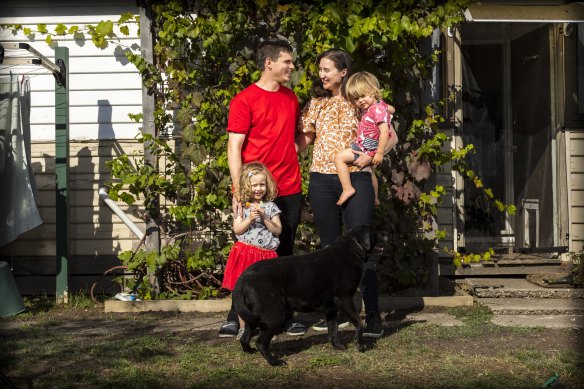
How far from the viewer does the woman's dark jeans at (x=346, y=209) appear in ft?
18.9

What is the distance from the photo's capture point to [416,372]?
494cm

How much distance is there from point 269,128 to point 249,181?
42 cm

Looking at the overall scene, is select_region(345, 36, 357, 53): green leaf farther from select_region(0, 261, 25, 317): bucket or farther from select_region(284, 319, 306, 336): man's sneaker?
select_region(0, 261, 25, 317): bucket

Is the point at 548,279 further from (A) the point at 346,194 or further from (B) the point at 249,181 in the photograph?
(B) the point at 249,181

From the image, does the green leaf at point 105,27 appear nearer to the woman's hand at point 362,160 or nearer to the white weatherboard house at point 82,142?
the white weatherboard house at point 82,142

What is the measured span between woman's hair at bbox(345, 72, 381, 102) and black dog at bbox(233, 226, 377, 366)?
0.89 m

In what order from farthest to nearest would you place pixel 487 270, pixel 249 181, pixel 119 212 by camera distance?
pixel 487 270
pixel 119 212
pixel 249 181

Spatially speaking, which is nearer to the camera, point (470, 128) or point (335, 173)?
point (335, 173)

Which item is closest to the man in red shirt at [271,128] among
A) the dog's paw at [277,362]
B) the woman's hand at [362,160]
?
the woman's hand at [362,160]

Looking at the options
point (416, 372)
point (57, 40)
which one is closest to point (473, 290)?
point (416, 372)

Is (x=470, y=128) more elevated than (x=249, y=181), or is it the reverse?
(x=470, y=128)

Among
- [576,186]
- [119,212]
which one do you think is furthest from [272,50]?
[576,186]

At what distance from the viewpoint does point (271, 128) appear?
19.0 ft

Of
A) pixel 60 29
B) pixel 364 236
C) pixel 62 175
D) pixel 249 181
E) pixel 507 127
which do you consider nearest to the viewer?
pixel 364 236
